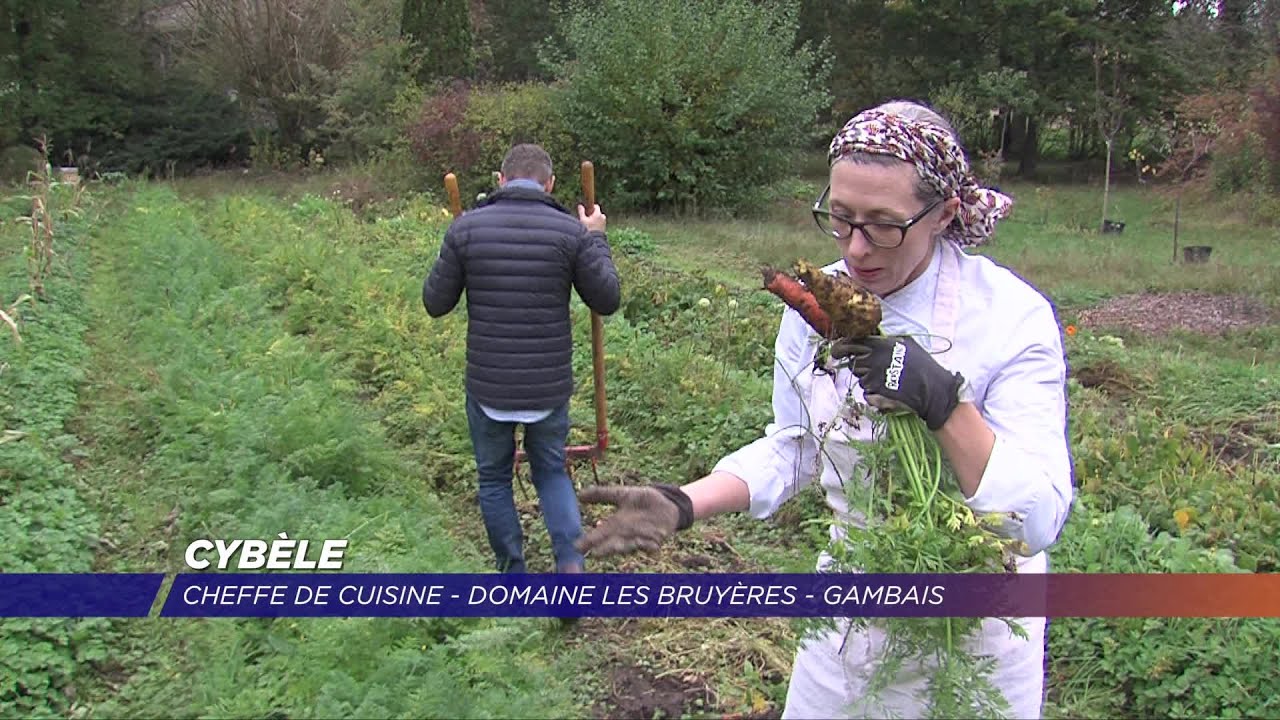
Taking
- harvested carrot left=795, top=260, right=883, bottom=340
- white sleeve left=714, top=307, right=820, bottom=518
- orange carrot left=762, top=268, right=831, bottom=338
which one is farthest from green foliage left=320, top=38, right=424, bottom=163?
harvested carrot left=795, top=260, right=883, bottom=340

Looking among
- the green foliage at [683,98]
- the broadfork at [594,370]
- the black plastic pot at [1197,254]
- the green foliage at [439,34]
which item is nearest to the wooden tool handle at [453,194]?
the broadfork at [594,370]

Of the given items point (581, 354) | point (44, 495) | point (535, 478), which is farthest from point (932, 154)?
point (581, 354)

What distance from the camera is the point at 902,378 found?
70.9 inches

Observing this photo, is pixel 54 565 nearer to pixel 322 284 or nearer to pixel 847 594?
pixel 847 594

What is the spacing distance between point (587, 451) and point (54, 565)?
2.46m

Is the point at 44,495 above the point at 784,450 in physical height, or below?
below

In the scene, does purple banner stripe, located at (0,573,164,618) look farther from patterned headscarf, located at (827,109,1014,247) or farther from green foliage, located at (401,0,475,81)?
green foliage, located at (401,0,475,81)

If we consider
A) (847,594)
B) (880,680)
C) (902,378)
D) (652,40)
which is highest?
(652,40)

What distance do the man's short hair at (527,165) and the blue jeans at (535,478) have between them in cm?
99

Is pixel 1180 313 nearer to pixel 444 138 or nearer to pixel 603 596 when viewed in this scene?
pixel 603 596

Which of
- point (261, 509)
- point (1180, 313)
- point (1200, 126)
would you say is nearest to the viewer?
point (261, 509)

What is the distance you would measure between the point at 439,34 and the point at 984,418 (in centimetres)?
2248

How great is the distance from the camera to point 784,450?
7.54ft

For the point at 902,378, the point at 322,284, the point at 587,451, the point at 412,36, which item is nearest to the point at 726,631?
the point at 587,451
